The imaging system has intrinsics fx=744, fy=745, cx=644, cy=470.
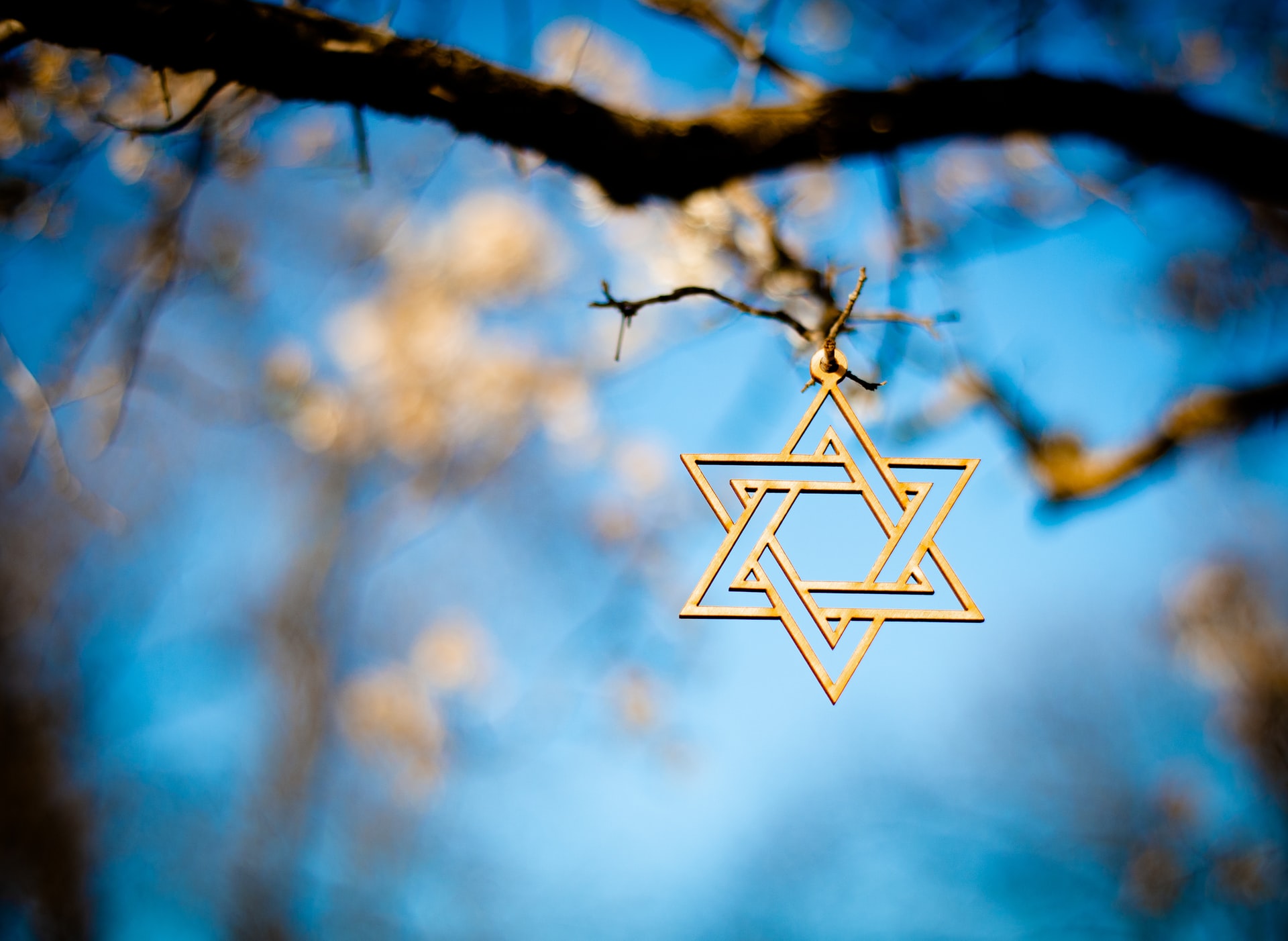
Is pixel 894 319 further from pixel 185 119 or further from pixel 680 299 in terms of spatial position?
pixel 185 119

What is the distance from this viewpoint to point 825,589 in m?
1.31

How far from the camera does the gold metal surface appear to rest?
1.28 m

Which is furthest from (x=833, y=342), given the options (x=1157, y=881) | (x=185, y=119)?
(x=1157, y=881)

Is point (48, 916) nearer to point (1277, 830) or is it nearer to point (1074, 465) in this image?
point (1074, 465)

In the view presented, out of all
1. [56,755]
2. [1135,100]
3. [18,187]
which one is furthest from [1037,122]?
[56,755]

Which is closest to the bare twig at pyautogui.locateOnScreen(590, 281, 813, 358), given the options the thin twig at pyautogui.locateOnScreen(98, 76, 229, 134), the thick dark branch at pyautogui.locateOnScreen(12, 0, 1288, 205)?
the thick dark branch at pyautogui.locateOnScreen(12, 0, 1288, 205)

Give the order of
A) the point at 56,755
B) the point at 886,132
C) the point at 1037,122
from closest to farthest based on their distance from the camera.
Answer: the point at 886,132, the point at 1037,122, the point at 56,755

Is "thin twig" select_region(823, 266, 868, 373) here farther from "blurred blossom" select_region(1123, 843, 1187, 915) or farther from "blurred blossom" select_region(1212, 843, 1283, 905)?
"blurred blossom" select_region(1212, 843, 1283, 905)

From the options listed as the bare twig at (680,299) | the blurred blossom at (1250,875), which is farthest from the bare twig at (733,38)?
the blurred blossom at (1250,875)

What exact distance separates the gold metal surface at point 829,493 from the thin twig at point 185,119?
113 centimetres

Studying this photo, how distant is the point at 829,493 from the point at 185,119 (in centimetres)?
140

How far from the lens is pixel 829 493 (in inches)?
56.2

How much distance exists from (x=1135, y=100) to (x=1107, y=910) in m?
11.3

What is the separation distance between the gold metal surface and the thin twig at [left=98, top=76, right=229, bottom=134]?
113cm
